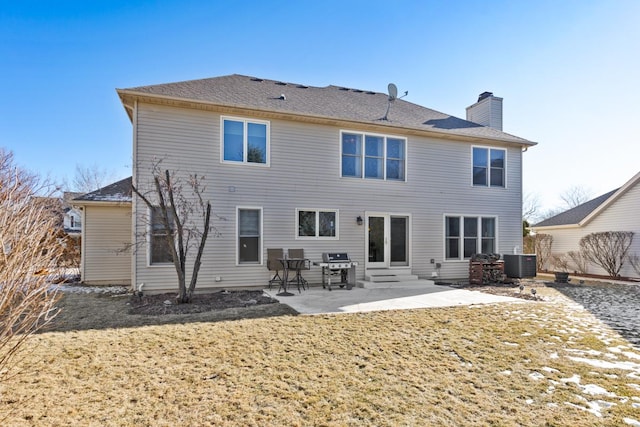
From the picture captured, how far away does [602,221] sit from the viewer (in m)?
14.8

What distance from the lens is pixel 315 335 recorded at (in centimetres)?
506

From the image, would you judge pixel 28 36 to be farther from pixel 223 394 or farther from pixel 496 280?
pixel 496 280

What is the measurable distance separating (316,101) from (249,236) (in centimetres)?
513

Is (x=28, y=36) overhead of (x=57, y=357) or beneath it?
overhead

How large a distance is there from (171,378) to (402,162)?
9.61m

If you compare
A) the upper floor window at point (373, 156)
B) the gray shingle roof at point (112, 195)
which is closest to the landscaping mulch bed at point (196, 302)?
the gray shingle roof at point (112, 195)

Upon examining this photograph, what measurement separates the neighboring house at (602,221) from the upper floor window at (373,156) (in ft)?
32.9

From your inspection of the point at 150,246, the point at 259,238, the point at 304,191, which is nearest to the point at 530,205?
the point at 304,191

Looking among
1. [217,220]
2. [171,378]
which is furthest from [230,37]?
[171,378]

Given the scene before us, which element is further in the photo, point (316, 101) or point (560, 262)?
point (560, 262)

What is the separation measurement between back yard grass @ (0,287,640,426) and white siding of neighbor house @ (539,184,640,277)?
35.2 feet

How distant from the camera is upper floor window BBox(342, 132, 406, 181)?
10.9 metres

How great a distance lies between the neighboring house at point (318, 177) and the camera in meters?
9.07

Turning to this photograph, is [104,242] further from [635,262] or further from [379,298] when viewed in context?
[635,262]
